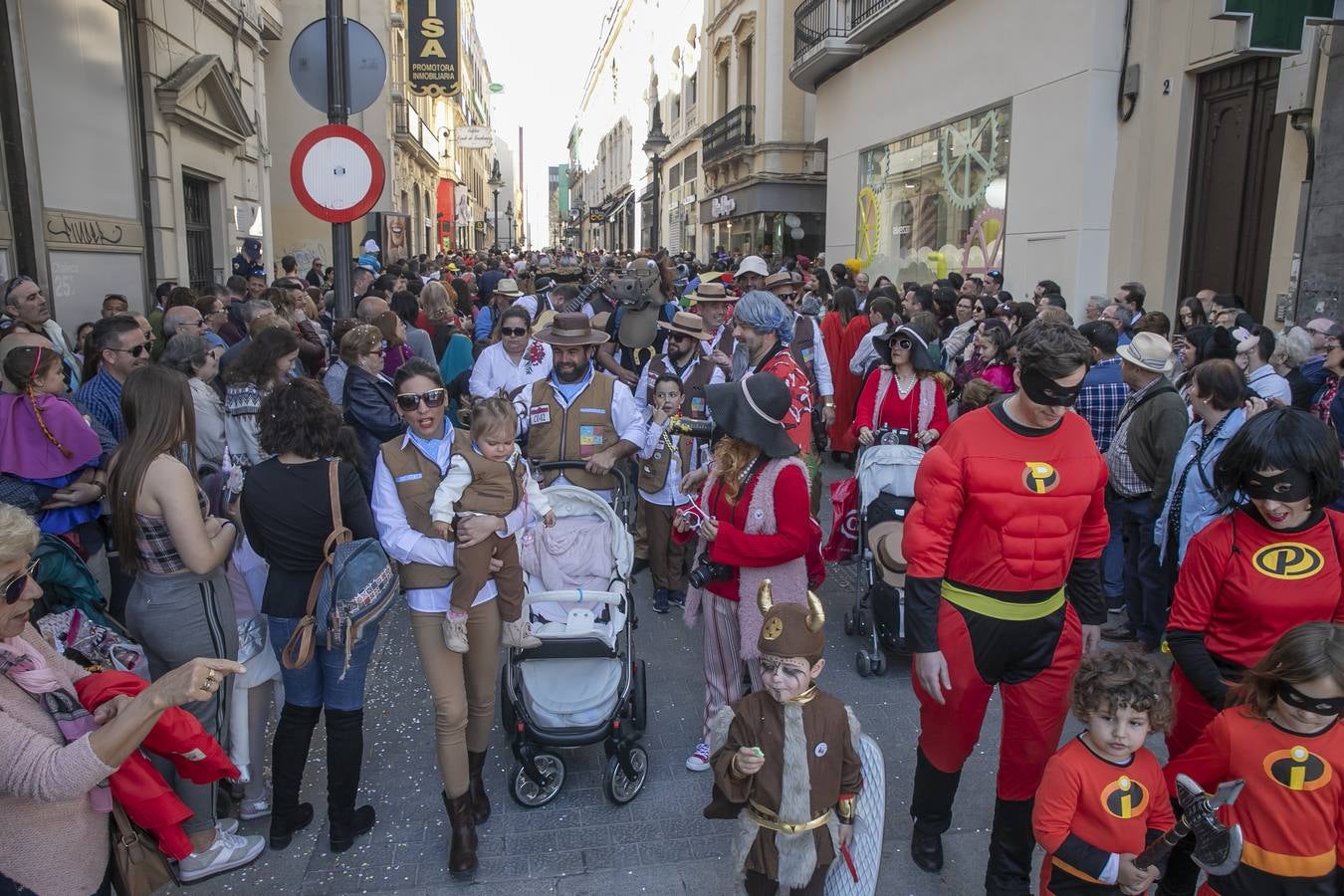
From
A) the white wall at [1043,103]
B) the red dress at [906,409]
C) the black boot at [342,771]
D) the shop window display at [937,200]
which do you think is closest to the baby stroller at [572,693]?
the black boot at [342,771]

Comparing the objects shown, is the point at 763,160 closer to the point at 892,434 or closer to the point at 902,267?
the point at 902,267

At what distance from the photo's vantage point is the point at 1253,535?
2867mm

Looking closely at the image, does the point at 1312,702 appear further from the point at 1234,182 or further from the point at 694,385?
the point at 1234,182

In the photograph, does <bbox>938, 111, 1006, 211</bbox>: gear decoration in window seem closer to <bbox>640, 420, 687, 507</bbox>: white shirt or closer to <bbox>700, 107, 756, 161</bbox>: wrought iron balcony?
<bbox>640, 420, 687, 507</bbox>: white shirt

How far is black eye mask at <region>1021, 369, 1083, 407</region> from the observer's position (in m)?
2.95

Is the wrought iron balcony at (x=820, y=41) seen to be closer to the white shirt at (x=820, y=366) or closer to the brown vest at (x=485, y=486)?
the white shirt at (x=820, y=366)

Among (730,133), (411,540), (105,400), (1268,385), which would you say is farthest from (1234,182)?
(730,133)

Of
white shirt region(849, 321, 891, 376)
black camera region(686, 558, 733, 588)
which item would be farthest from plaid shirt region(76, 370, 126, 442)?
white shirt region(849, 321, 891, 376)

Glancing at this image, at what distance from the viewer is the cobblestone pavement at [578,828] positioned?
3465 millimetres

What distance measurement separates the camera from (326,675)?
3609 mm

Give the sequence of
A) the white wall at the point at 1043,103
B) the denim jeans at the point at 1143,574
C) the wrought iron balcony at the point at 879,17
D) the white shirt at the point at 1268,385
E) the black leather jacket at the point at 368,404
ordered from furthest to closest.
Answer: the wrought iron balcony at the point at 879,17, the white wall at the point at 1043,103, the black leather jacket at the point at 368,404, the denim jeans at the point at 1143,574, the white shirt at the point at 1268,385

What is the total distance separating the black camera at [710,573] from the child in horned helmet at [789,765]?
102cm

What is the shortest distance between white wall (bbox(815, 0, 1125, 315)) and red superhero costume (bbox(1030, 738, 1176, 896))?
29.0ft

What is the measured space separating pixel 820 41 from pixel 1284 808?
1804 cm
